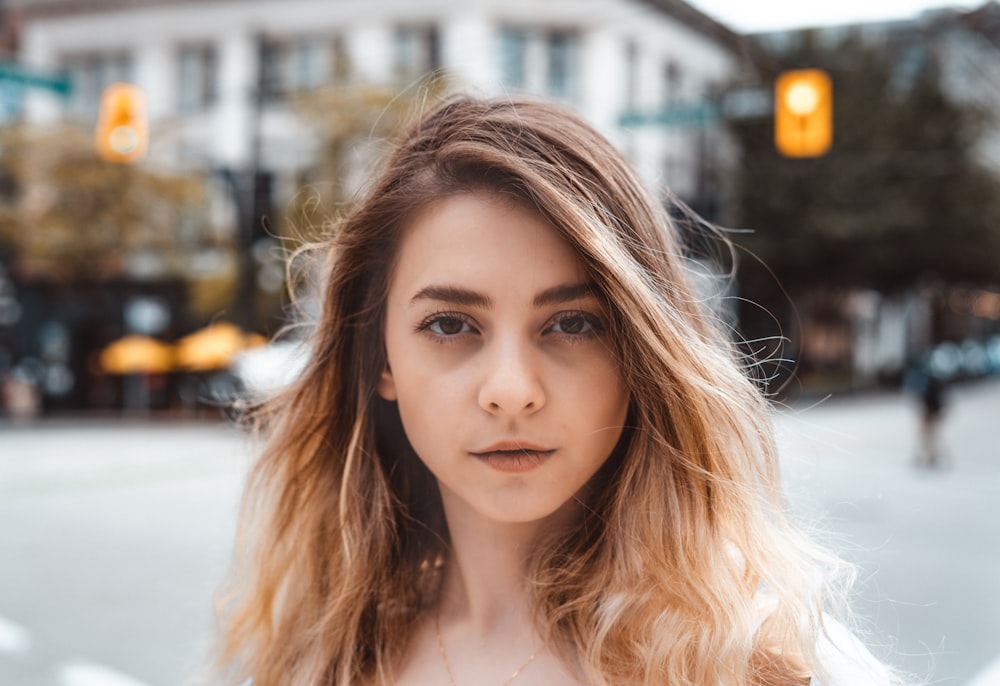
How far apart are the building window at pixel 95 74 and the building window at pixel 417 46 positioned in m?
9.45

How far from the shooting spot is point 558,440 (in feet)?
4.39

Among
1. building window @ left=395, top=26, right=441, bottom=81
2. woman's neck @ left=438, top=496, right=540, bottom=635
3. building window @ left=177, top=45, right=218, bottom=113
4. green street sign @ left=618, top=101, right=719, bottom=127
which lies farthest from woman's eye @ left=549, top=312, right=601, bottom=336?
building window @ left=177, top=45, right=218, bottom=113

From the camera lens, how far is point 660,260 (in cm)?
146

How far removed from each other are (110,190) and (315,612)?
83.7 ft

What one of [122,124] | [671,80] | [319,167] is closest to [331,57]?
[319,167]

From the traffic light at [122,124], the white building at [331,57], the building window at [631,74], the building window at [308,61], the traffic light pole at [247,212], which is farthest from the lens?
the building window at [308,61]

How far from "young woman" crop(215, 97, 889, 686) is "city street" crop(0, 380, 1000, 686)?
236 mm

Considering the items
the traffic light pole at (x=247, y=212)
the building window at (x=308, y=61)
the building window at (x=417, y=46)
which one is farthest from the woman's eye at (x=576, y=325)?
the building window at (x=308, y=61)

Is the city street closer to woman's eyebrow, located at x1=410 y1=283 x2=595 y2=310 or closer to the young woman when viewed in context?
the young woman

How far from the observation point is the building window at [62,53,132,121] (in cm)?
2817

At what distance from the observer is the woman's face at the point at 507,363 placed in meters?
1.34

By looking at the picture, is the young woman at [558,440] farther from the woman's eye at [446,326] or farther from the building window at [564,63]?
the building window at [564,63]

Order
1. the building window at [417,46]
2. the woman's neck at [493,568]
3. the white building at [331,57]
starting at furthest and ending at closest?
the building window at [417,46] → the white building at [331,57] → the woman's neck at [493,568]

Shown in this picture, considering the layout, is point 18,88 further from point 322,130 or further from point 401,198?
point 322,130
